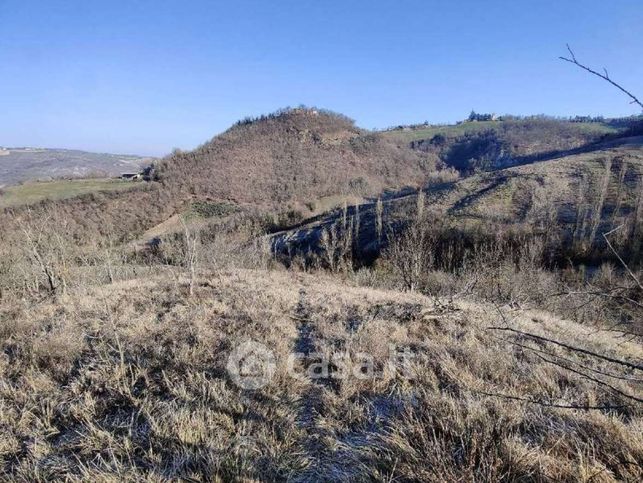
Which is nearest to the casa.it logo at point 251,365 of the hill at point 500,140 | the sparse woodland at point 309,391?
the sparse woodland at point 309,391

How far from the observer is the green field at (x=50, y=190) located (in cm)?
5834

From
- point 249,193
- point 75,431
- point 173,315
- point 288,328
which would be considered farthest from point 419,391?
point 249,193

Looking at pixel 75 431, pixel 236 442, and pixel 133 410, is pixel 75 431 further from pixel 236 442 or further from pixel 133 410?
pixel 236 442

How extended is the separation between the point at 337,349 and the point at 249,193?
8041 cm

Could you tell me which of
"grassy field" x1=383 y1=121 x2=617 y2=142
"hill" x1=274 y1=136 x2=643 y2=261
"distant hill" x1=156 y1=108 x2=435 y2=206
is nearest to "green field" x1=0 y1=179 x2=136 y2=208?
"distant hill" x1=156 y1=108 x2=435 y2=206

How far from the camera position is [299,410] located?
3.34m

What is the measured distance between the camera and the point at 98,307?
694 centimetres

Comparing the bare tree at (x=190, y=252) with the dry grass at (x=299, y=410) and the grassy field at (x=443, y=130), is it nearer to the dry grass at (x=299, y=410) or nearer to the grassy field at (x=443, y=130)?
the dry grass at (x=299, y=410)

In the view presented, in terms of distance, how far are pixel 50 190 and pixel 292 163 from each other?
175 ft

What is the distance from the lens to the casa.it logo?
3.81m

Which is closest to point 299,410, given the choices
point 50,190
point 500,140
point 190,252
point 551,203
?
point 190,252

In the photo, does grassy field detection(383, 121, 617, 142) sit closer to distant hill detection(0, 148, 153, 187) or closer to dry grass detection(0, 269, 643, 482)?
distant hill detection(0, 148, 153, 187)

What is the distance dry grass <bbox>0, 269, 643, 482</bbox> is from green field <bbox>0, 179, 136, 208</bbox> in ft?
214

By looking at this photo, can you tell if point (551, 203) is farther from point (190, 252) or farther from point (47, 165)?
point (47, 165)
